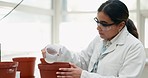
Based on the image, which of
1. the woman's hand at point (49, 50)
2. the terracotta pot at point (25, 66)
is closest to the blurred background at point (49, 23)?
the terracotta pot at point (25, 66)

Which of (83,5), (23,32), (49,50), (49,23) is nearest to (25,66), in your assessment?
(49,50)

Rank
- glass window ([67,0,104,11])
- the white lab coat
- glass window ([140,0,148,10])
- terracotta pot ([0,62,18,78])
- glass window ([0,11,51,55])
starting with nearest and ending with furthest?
terracotta pot ([0,62,18,78]), the white lab coat, glass window ([0,11,51,55]), glass window ([140,0,148,10]), glass window ([67,0,104,11])

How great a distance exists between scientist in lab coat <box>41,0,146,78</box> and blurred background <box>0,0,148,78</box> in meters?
0.80

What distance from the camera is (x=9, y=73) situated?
4.21ft

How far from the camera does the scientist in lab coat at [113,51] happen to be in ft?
4.65

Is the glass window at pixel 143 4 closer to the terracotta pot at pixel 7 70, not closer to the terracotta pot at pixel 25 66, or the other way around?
the terracotta pot at pixel 25 66

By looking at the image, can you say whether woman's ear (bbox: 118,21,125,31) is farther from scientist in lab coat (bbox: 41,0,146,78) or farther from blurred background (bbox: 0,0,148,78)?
blurred background (bbox: 0,0,148,78)

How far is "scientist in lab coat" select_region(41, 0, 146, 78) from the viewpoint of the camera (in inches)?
55.8

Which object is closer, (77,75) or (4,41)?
(77,75)

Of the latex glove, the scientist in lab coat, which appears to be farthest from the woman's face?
the latex glove

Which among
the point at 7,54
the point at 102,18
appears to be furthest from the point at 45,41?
the point at 102,18

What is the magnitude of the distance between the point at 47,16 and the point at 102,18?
5.34ft

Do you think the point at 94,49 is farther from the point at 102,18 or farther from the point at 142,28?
the point at 142,28

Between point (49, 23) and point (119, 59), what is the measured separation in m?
1.75
